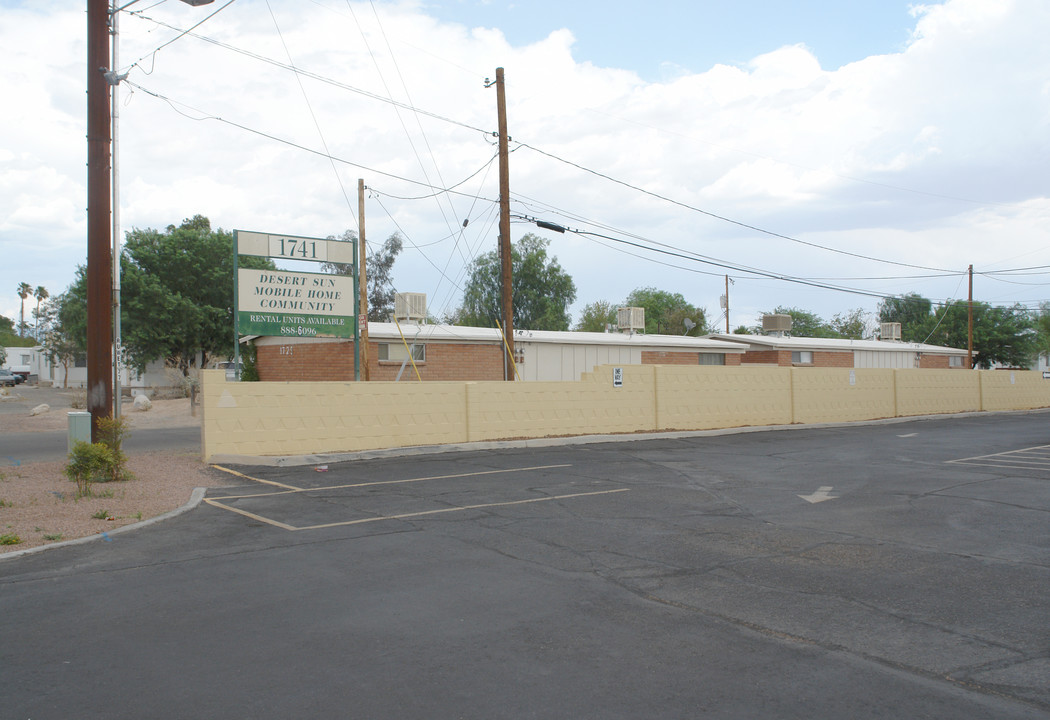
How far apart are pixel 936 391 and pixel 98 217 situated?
33.7 m

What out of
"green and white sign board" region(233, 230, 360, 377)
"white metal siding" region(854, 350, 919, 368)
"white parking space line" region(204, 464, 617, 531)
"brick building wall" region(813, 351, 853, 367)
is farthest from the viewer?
"white metal siding" region(854, 350, 919, 368)

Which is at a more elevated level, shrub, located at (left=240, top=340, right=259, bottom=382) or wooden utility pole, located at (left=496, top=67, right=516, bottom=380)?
wooden utility pole, located at (left=496, top=67, right=516, bottom=380)

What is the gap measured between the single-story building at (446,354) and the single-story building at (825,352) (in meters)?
7.88

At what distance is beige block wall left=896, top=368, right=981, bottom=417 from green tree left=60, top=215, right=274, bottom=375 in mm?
34206

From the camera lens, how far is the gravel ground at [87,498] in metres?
9.23

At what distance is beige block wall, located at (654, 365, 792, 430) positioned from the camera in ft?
79.4

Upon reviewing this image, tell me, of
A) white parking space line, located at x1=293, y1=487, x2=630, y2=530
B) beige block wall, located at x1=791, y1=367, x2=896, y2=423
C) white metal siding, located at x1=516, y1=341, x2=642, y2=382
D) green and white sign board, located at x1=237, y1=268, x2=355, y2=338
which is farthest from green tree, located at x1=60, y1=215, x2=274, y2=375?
white parking space line, located at x1=293, y1=487, x2=630, y2=530

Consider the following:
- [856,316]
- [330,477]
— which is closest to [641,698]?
[330,477]

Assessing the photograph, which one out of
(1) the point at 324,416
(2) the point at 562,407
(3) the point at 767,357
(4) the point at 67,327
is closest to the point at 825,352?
(3) the point at 767,357

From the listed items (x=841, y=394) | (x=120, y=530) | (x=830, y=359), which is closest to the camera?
(x=120, y=530)

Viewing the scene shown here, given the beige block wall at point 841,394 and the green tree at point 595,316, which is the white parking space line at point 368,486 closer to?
the beige block wall at point 841,394

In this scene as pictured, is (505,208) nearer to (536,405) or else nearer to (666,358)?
(536,405)

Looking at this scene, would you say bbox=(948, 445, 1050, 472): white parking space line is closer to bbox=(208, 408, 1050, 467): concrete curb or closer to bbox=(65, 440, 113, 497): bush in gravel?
bbox=(208, 408, 1050, 467): concrete curb

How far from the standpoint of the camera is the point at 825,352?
40.6 m
